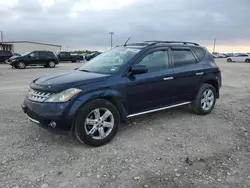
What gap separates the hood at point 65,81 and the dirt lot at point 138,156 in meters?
0.96

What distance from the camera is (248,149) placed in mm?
3924

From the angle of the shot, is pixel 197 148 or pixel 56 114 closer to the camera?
pixel 56 114

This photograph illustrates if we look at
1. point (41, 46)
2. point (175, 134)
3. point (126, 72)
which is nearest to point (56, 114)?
point (126, 72)

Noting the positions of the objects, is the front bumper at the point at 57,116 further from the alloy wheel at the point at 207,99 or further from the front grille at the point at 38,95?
the alloy wheel at the point at 207,99

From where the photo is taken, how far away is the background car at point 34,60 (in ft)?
67.6

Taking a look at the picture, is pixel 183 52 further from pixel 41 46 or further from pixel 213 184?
pixel 41 46

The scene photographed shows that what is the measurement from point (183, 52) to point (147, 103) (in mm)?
1595

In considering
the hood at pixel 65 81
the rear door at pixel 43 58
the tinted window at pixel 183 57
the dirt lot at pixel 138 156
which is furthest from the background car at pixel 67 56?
the hood at pixel 65 81

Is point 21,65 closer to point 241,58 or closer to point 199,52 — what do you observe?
point 199,52

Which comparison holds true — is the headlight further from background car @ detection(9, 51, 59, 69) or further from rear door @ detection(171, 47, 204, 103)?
background car @ detection(9, 51, 59, 69)

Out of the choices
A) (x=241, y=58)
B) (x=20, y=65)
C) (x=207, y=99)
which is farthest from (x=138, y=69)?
(x=241, y=58)

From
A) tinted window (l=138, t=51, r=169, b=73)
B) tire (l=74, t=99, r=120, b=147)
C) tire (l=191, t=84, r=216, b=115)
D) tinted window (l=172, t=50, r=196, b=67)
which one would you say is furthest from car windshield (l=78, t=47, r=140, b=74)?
tire (l=191, t=84, r=216, b=115)

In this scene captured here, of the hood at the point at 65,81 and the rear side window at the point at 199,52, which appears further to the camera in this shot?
the rear side window at the point at 199,52

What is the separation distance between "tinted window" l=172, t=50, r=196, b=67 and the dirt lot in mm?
1225
